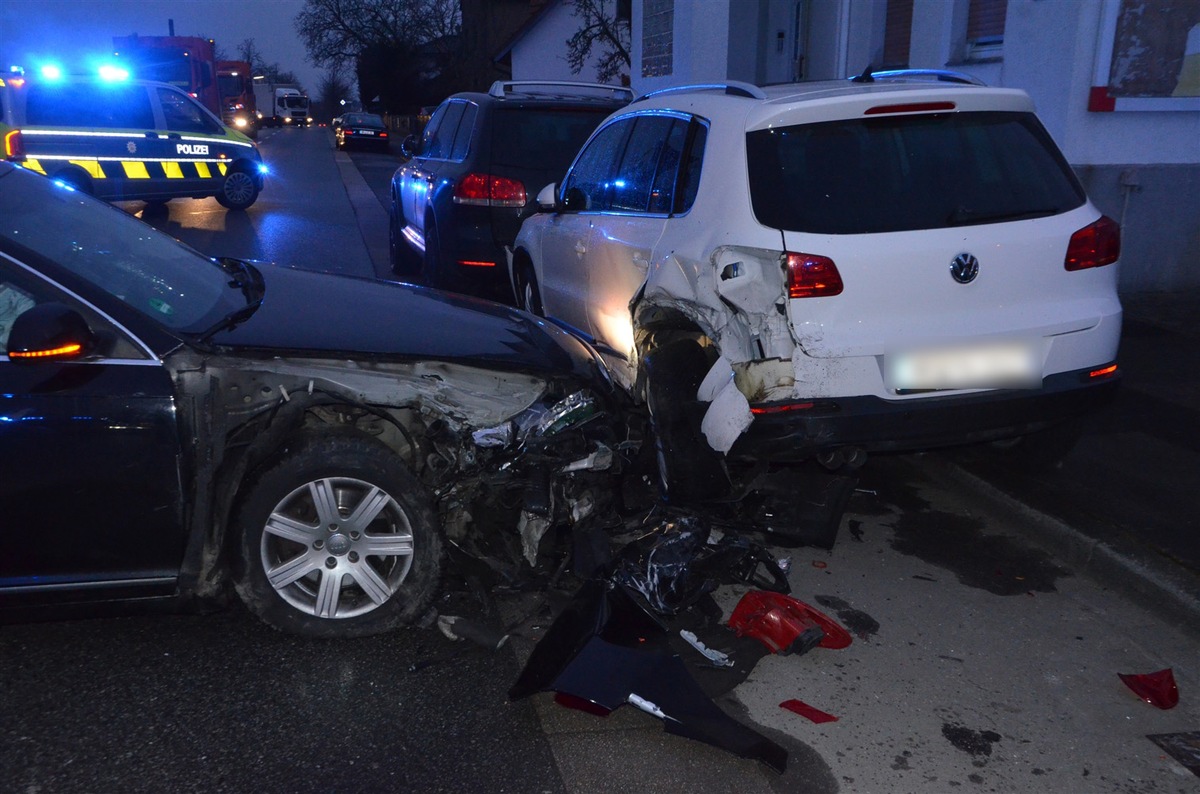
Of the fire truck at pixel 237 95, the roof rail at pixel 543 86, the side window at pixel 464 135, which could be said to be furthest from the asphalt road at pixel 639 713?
the fire truck at pixel 237 95

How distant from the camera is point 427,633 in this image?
3932 mm

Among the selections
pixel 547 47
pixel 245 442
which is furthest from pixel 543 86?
pixel 547 47

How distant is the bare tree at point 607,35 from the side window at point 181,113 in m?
10.5

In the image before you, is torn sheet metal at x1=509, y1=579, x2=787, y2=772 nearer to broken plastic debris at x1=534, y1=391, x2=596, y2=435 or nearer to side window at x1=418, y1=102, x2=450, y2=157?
broken plastic debris at x1=534, y1=391, x2=596, y2=435

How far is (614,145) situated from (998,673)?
3.60m

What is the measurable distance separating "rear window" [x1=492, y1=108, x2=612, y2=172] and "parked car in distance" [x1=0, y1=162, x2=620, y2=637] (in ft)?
16.0

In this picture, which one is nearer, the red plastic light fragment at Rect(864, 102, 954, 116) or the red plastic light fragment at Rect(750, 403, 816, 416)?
the red plastic light fragment at Rect(750, 403, 816, 416)

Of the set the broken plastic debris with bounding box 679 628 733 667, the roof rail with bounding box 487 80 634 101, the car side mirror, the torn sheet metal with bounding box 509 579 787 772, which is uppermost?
the roof rail with bounding box 487 80 634 101

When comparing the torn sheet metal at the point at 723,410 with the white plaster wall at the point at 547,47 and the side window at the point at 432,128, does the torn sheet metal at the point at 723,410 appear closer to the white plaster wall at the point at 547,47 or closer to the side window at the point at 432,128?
the side window at the point at 432,128

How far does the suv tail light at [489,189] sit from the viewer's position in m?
8.85

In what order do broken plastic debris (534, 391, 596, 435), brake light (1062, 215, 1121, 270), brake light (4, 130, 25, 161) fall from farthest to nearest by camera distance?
brake light (4, 130, 25, 161) → brake light (1062, 215, 1121, 270) → broken plastic debris (534, 391, 596, 435)

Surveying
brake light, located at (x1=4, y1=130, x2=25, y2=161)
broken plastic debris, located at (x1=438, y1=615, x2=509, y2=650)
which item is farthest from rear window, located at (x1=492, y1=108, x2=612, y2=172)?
brake light, located at (x1=4, y1=130, x2=25, y2=161)

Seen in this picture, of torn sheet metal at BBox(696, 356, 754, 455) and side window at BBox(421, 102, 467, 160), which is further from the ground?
side window at BBox(421, 102, 467, 160)

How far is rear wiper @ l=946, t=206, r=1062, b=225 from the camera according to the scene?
14.3ft
